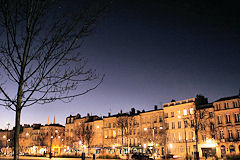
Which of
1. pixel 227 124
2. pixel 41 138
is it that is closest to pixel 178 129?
pixel 227 124

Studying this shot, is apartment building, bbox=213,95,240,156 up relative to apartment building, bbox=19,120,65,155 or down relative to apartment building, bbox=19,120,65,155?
up

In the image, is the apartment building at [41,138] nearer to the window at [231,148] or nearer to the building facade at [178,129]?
the building facade at [178,129]

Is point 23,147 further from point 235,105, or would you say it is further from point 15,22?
point 15,22

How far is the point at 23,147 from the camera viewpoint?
107 meters

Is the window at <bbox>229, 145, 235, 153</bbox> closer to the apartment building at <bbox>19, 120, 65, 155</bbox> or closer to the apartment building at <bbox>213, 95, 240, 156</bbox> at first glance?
the apartment building at <bbox>213, 95, 240, 156</bbox>

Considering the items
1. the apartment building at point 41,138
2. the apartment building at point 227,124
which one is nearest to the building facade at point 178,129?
the apartment building at point 227,124

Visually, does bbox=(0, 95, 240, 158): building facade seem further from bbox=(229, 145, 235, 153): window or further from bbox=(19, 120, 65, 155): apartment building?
bbox=(19, 120, 65, 155): apartment building

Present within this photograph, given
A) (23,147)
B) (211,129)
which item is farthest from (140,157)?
(23,147)

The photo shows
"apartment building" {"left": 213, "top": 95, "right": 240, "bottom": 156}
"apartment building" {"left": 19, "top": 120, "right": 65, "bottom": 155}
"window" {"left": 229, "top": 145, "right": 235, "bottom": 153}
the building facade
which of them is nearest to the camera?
"window" {"left": 229, "top": 145, "right": 235, "bottom": 153}

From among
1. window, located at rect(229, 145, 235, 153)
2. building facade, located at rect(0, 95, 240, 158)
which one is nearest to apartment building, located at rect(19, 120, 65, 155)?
building facade, located at rect(0, 95, 240, 158)

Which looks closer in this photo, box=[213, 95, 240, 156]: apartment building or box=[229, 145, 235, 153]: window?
box=[229, 145, 235, 153]: window

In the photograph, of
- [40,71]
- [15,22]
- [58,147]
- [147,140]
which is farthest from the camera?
[58,147]

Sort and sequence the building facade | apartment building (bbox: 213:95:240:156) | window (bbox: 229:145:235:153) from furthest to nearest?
1. the building facade
2. apartment building (bbox: 213:95:240:156)
3. window (bbox: 229:145:235:153)

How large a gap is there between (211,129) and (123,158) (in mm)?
20968
